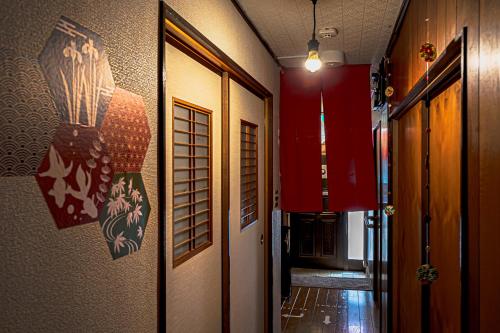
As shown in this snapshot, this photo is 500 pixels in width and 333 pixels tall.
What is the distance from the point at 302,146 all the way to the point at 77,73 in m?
2.70

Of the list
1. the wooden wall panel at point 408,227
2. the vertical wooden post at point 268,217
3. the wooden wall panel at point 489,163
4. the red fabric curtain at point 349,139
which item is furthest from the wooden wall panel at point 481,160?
the red fabric curtain at point 349,139

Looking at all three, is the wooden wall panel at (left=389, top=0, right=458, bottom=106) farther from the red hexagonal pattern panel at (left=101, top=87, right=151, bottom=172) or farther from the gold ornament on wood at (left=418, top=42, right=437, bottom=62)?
Result: the red hexagonal pattern panel at (left=101, top=87, right=151, bottom=172)

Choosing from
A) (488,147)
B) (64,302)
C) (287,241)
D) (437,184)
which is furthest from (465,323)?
(287,241)

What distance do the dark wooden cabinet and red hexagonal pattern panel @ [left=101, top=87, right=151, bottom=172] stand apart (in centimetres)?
428

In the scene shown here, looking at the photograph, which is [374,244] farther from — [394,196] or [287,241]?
[394,196]

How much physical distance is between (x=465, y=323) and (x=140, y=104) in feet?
3.56

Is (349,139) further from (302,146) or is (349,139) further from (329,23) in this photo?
(329,23)

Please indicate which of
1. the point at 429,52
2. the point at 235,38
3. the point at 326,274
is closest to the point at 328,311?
the point at 326,274

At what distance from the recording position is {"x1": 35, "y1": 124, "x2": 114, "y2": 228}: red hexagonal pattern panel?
30.9 inches

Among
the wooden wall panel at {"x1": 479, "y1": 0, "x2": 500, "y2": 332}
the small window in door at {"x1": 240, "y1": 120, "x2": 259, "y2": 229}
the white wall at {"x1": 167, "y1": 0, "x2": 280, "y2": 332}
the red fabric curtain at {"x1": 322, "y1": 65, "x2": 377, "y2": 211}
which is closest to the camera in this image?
the wooden wall panel at {"x1": 479, "y1": 0, "x2": 500, "y2": 332}

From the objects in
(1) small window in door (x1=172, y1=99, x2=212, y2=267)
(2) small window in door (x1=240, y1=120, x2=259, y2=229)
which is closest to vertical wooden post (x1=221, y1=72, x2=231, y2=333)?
(1) small window in door (x1=172, y1=99, x2=212, y2=267)

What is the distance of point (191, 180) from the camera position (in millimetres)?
1718

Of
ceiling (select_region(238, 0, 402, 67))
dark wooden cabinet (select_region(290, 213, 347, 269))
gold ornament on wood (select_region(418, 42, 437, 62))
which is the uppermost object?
ceiling (select_region(238, 0, 402, 67))

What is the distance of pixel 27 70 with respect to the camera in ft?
2.35
